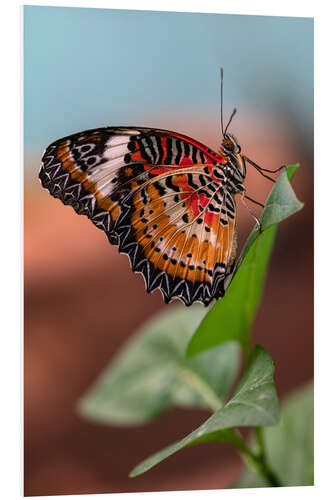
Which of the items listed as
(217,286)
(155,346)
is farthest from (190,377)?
(217,286)

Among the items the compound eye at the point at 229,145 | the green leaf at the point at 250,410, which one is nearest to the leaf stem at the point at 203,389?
the green leaf at the point at 250,410

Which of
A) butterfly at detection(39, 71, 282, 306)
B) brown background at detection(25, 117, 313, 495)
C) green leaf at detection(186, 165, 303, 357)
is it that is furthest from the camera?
brown background at detection(25, 117, 313, 495)

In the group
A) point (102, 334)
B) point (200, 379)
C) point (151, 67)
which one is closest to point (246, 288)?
point (200, 379)

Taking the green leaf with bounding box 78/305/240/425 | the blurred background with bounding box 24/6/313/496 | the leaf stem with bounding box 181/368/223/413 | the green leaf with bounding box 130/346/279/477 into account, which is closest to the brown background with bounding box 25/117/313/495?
the blurred background with bounding box 24/6/313/496

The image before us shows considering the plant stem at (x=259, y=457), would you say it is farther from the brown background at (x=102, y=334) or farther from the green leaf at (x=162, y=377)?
the brown background at (x=102, y=334)

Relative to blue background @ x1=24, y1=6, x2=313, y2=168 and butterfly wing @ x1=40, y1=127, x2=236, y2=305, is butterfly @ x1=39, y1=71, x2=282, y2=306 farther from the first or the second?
blue background @ x1=24, y1=6, x2=313, y2=168

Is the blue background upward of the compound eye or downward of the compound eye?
upward

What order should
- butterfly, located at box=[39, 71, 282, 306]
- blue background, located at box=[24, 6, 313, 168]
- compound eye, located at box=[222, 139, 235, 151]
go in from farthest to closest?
1. blue background, located at box=[24, 6, 313, 168]
2. compound eye, located at box=[222, 139, 235, 151]
3. butterfly, located at box=[39, 71, 282, 306]

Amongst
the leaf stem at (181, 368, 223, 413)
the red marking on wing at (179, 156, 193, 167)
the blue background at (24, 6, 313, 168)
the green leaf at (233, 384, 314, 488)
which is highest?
the blue background at (24, 6, 313, 168)
